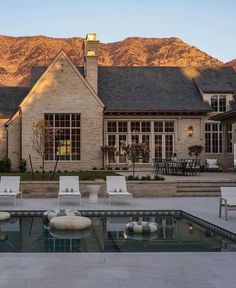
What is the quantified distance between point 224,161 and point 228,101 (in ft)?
18.4

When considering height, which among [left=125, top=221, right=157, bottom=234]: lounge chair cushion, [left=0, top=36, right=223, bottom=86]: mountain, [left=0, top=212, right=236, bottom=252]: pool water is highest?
[left=0, top=36, right=223, bottom=86]: mountain

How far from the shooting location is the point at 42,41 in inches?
5399

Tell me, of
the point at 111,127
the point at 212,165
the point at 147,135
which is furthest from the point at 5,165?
the point at 212,165

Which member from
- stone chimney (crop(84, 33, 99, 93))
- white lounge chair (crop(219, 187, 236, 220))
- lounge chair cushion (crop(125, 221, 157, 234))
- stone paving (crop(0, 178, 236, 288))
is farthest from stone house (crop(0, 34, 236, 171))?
stone paving (crop(0, 178, 236, 288))

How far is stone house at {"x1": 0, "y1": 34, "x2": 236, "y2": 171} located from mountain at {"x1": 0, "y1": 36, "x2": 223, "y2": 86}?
279 feet

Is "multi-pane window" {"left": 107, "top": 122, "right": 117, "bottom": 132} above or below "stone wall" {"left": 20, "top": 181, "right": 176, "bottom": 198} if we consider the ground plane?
above

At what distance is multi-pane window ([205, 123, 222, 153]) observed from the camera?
31297 millimetres

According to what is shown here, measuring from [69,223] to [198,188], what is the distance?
30.1 ft

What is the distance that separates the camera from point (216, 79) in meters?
33.9

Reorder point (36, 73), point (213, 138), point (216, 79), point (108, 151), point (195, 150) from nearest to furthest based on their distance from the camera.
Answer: point (195, 150) < point (108, 151) < point (213, 138) < point (36, 73) < point (216, 79)

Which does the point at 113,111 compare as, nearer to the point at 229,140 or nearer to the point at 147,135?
the point at 147,135

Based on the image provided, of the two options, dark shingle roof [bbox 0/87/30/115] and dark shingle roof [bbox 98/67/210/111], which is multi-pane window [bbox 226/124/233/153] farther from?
dark shingle roof [bbox 0/87/30/115]
